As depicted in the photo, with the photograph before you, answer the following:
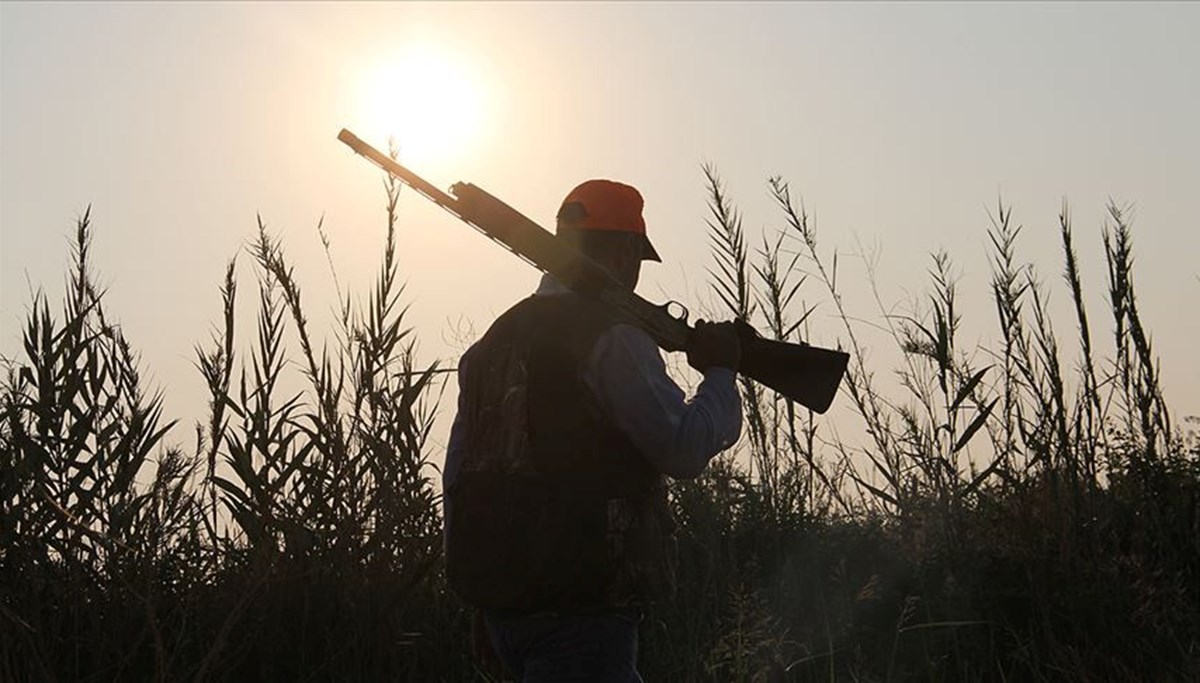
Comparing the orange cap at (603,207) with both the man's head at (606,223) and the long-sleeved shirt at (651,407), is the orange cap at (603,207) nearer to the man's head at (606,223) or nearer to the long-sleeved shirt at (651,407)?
the man's head at (606,223)

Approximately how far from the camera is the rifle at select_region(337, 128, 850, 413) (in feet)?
13.0

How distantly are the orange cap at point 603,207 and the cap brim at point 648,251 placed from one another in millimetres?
114

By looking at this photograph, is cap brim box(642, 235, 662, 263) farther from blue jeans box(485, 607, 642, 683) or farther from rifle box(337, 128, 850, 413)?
blue jeans box(485, 607, 642, 683)

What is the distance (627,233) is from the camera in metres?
3.98

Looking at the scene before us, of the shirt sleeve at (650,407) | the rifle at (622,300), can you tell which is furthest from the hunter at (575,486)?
the rifle at (622,300)

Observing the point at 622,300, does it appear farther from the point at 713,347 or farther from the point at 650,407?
the point at 650,407

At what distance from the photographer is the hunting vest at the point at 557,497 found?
3613 millimetres

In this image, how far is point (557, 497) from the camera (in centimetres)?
365

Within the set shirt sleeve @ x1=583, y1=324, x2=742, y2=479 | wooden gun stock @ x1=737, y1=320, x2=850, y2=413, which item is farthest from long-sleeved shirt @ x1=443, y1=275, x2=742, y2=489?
wooden gun stock @ x1=737, y1=320, x2=850, y2=413

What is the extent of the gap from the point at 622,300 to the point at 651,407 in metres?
0.58

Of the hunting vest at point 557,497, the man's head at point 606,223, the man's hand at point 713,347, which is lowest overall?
the hunting vest at point 557,497

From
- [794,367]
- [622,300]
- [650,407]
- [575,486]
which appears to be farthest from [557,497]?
[794,367]

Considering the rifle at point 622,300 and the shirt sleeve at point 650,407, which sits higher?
the rifle at point 622,300

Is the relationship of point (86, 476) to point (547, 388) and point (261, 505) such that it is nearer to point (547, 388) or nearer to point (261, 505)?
point (261, 505)
